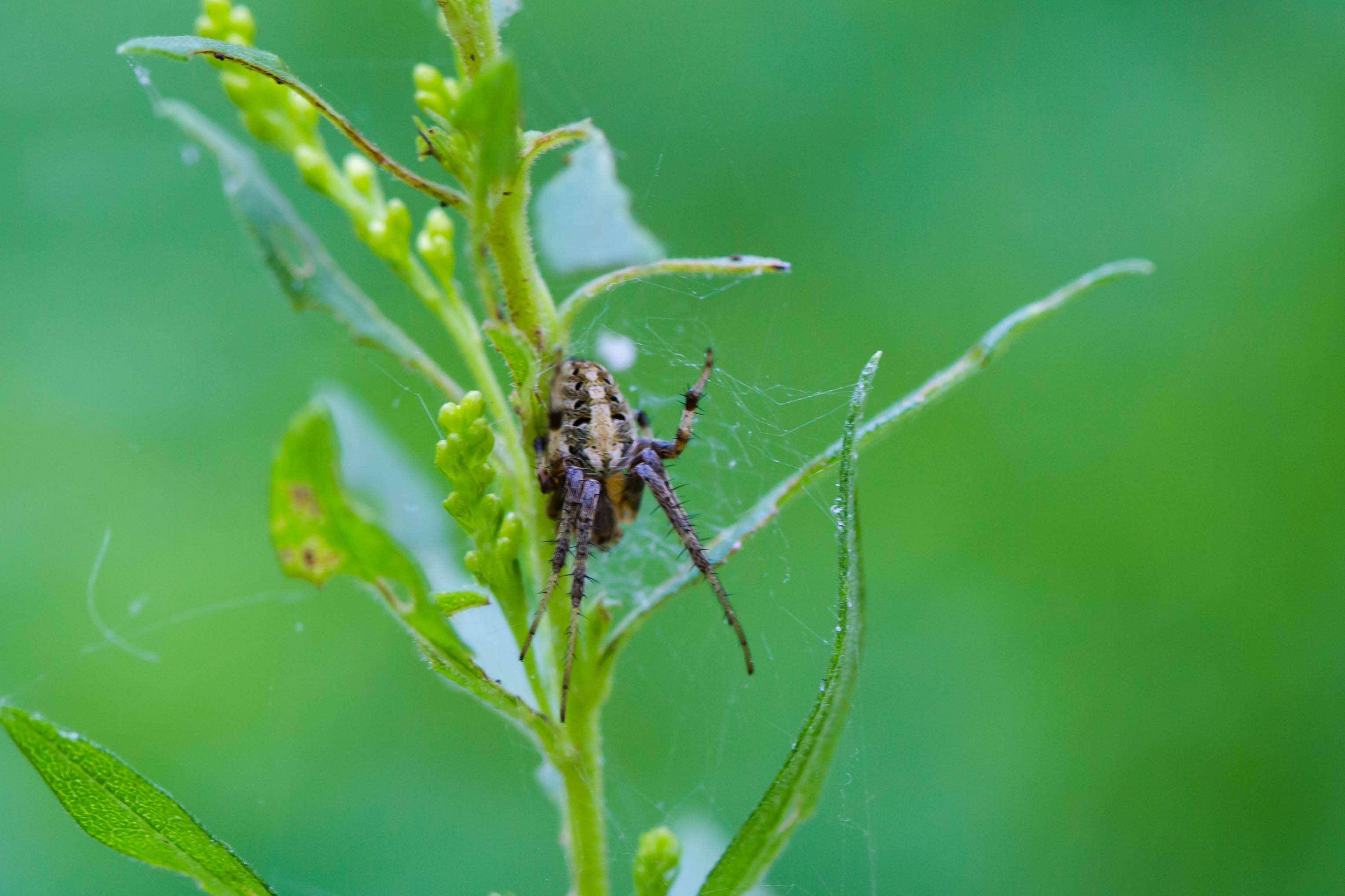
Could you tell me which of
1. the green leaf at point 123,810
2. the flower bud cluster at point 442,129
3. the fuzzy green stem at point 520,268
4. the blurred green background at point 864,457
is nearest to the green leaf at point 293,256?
the fuzzy green stem at point 520,268

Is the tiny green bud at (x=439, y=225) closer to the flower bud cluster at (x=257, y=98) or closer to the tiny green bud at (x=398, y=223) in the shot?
the tiny green bud at (x=398, y=223)


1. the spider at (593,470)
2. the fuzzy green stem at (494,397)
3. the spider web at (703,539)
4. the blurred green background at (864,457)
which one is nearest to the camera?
the fuzzy green stem at (494,397)

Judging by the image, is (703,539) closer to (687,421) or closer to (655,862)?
(687,421)

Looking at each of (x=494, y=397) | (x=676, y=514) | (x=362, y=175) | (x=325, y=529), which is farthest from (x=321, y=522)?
(x=676, y=514)

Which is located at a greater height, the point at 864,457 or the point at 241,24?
the point at 241,24

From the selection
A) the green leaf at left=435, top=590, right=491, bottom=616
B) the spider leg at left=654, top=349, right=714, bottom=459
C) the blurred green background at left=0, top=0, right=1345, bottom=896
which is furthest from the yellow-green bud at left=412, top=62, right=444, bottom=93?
the blurred green background at left=0, top=0, right=1345, bottom=896

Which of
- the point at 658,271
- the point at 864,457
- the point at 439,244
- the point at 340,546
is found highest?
the point at 439,244

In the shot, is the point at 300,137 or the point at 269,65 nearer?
the point at 269,65

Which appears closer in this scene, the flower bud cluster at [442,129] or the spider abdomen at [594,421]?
the flower bud cluster at [442,129]
